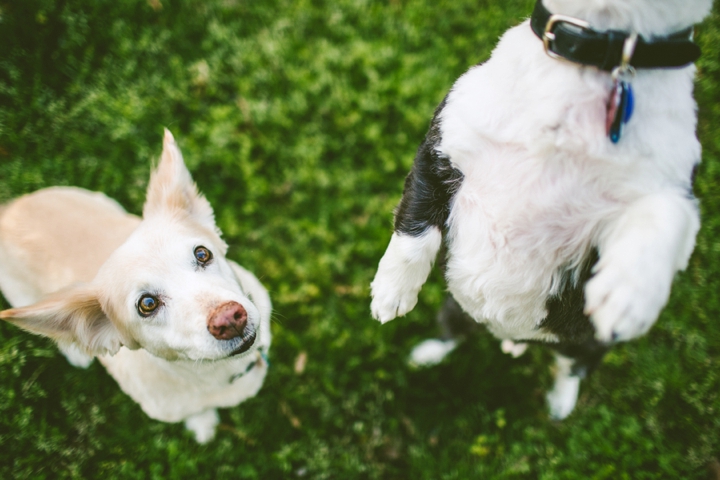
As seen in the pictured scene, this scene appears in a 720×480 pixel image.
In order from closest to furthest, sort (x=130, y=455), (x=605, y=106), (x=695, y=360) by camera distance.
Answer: (x=605, y=106)
(x=130, y=455)
(x=695, y=360)

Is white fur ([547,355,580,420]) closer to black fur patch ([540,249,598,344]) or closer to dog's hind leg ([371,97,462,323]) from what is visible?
black fur patch ([540,249,598,344])

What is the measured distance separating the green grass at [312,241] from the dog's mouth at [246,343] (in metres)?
1.35

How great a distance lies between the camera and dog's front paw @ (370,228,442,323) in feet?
6.34

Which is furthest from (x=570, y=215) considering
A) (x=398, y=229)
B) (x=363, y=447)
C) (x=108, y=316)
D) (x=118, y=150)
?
(x=118, y=150)

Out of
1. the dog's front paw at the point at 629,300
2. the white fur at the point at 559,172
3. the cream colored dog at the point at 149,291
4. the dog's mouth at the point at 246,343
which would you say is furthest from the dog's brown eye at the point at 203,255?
the dog's front paw at the point at 629,300

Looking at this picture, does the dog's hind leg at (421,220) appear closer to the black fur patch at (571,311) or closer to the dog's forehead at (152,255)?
the black fur patch at (571,311)

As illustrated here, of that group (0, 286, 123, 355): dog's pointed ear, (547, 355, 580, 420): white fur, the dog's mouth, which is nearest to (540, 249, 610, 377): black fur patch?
(547, 355, 580, 420): white fur

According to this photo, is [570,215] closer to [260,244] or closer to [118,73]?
[260,244]

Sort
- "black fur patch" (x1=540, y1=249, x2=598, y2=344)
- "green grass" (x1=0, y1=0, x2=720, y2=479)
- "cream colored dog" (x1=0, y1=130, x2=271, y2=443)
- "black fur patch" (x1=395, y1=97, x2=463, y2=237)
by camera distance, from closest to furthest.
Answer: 1. "black fur patch" (x1=540, y1=249, x2=598, y2=344)
2. "black fur patch" (x1=395, y1=97, x2=463, y2=237)
3. "cream colored dog" (x1=0, y1=130, x2=271, y2=443)
4. "green grass" (x1=0, y1=0, x2=720, y2=479)

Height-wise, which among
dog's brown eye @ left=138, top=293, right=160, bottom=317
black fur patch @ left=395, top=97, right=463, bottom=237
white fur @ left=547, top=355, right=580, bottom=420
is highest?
black fur patch @ left=395, top=97, right=463, bottom=237

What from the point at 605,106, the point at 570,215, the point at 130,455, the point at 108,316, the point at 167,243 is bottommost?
the point at 130,455

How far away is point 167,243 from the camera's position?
7.00 feet

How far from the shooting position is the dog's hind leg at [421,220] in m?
1.90

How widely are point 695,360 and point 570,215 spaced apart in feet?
8.70
